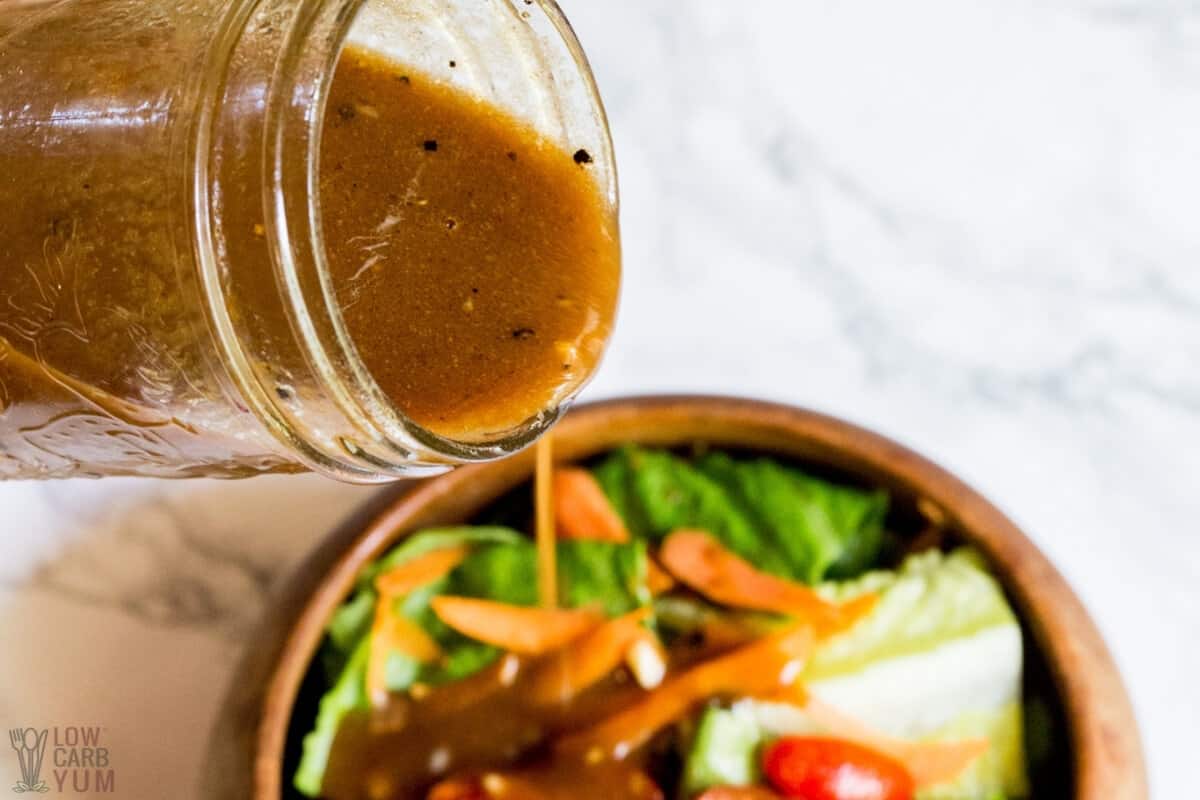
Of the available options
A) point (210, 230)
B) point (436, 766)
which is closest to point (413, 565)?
point (436, 766)

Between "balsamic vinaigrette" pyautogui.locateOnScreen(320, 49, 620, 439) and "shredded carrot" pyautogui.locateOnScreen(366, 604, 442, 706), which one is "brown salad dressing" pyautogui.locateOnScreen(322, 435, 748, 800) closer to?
"shredded carrot" pyautogui.locateOnScreen(366, 604, 442, 706)

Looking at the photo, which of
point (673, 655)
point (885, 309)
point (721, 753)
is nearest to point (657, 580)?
point (673, 655)

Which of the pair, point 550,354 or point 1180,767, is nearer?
point 550,354

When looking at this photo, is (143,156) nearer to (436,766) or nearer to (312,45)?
(312,45)

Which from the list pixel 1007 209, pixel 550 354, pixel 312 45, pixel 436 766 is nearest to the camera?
pixel 312 45

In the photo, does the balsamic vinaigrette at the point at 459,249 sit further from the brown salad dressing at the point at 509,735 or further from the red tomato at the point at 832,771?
the red tomato at the point at 832,771

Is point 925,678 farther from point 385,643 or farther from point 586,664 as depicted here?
point 385,643
